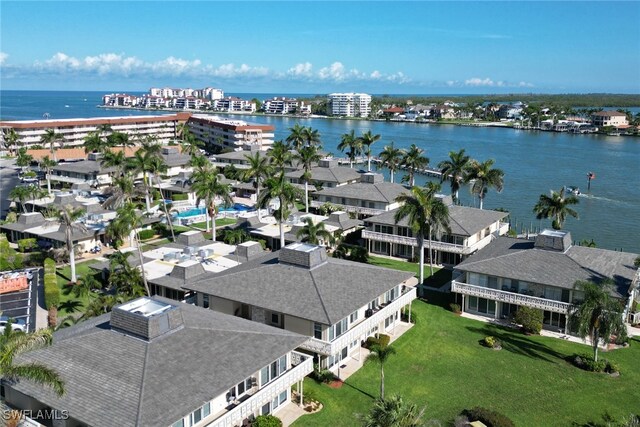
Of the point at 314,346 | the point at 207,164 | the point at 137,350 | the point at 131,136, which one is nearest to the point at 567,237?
the point at 314,346

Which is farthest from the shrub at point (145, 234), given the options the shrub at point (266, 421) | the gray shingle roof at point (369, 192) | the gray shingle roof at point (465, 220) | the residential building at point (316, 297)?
the shrub at point (266, 421)

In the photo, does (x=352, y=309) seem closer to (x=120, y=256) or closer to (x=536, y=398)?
(x=536, y=398)

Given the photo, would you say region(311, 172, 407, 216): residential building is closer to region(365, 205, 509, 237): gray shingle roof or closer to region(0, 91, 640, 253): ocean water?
region(365, 205, 509, 237): gray shingle roof

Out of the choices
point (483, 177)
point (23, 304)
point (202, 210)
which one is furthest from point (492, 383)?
point (202, 210)

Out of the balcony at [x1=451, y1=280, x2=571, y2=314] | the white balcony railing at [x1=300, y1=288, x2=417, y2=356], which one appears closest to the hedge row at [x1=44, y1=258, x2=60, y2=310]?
the white balcony railing at [x1=300, y1=288, x2=417, y2=356]

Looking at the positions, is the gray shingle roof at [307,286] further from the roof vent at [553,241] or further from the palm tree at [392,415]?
the roof vent at [553,241]
